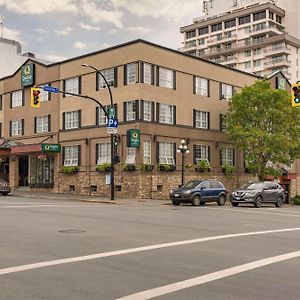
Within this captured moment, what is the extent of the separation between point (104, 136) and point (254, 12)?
235 feet

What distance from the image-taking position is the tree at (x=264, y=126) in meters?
39.4

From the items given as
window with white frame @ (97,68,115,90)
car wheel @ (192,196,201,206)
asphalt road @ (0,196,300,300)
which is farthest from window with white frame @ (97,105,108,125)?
asphalt road @ (0,196,300,300)

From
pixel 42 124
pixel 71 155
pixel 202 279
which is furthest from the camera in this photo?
pixel 42 124

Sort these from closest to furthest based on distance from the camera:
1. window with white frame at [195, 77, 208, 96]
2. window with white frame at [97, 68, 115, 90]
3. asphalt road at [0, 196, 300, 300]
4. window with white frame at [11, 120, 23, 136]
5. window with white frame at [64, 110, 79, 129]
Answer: asphalt road at [0, 196, 300, 300] < window with white frame at [97, 68, 115, 90] < window with white frame at [64, 110, 79, 129] < window with white frame at [195, 77, 208, 96] < window with white frame at [11, 120, 23, 136]

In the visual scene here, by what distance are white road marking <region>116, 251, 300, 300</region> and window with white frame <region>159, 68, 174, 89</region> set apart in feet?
97.0

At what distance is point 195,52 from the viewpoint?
373 feet

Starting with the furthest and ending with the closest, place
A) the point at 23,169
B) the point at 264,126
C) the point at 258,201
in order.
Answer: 1. the point at 23,169
2. the point at 264,126
3. the point at 258,201

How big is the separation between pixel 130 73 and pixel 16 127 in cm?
1522

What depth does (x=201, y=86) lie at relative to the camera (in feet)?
139

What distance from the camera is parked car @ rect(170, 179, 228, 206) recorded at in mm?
28969

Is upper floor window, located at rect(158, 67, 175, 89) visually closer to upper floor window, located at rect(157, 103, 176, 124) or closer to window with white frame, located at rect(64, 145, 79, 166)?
upper floor window, located at rect(157, 103, 176, 124)

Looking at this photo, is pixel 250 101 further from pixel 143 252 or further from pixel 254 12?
pixel 254 12

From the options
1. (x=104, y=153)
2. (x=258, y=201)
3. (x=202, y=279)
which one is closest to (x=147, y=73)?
(x=104, y=153)

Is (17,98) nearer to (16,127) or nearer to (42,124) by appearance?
(16,127)
